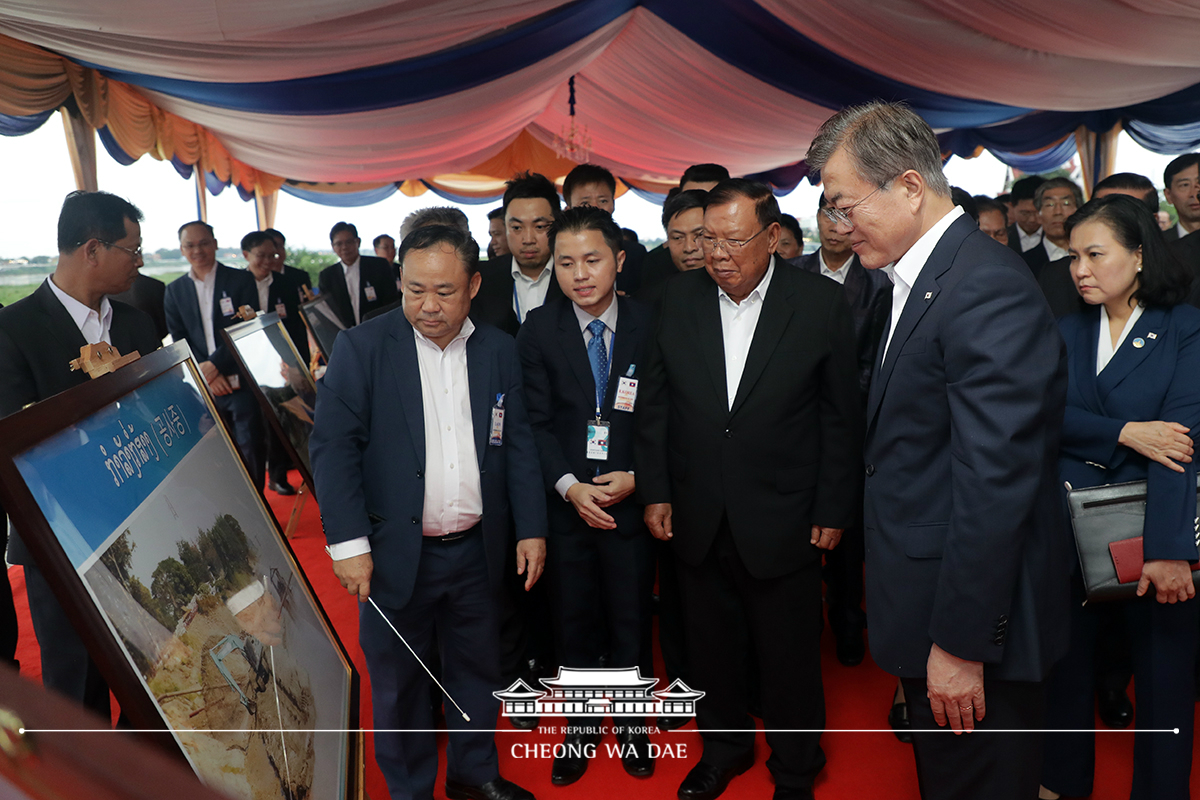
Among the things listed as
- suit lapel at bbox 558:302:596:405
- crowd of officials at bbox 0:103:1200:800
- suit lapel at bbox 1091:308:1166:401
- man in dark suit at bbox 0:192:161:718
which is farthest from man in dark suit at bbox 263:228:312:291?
suit lapel at bbox 1091:308:1166:401

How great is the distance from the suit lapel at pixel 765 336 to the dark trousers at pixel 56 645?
181cm

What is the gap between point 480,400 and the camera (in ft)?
6.38

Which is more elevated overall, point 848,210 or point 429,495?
point 848,210

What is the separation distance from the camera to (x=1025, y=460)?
1191mm

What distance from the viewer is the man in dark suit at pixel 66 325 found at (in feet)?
5.96

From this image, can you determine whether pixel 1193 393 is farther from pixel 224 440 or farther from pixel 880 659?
pixel 224 440

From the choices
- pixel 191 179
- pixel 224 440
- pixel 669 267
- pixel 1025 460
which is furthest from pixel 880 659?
pixel 191 179

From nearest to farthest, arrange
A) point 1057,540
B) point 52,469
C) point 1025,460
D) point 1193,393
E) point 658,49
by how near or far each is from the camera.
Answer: point 52,469
point 1025,460
point 1057,540
point 1193,393
point 658,49

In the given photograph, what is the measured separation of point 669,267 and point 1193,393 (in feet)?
6.56

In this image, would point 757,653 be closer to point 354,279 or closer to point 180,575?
point 180,575

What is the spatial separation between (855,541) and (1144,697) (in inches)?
41.6

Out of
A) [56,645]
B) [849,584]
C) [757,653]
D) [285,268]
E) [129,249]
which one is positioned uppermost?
[285,268]

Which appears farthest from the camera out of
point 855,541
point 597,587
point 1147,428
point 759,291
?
point 855,541

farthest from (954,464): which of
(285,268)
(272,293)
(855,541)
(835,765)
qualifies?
(285,268)
